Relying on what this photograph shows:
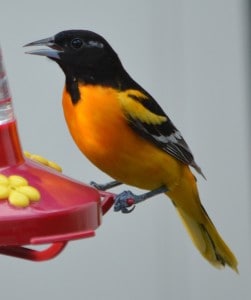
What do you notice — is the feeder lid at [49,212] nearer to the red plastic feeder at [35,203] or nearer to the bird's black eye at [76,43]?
the red plastic feeder at [35,203]

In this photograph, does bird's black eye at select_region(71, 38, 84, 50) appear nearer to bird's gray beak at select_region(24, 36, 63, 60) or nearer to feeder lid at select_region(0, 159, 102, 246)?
bird's gray beak at select_region(24, 36, 63, 60)

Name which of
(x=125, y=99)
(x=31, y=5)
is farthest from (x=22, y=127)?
(x=125, y=99)

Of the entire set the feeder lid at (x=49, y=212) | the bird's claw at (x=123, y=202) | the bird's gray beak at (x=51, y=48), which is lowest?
the bird's claw at (x=123, y=202)

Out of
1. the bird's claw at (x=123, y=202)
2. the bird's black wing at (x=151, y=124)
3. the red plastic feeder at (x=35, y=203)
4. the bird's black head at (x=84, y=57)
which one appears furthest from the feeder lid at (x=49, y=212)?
the bird's black wing at (x=151, y=124)

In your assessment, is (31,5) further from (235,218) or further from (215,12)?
(235,218)

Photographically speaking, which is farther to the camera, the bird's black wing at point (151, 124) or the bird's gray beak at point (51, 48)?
the bird's black wing at point (151, 124)

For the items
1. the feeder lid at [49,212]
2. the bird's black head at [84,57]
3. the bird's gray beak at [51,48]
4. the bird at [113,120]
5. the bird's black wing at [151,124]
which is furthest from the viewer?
the bird's black wing at [151,124]

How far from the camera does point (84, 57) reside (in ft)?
12.4

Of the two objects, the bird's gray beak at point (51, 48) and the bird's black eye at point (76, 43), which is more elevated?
the bird's gray beak at point (51, 48)

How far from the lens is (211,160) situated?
6113 mm

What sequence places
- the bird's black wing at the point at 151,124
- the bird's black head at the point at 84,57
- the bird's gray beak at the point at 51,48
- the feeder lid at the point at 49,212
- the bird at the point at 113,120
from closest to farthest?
the feeder lid at the point at 49,212, the bird's gray beak at the point at 51,48, the bird's black head at the point at 84,57, the bird at the point at 113,120, the bird's black wing at the point at 151,124

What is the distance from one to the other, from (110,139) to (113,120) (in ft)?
0.24

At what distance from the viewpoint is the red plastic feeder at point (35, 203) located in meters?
2.86

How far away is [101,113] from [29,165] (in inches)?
24.8
